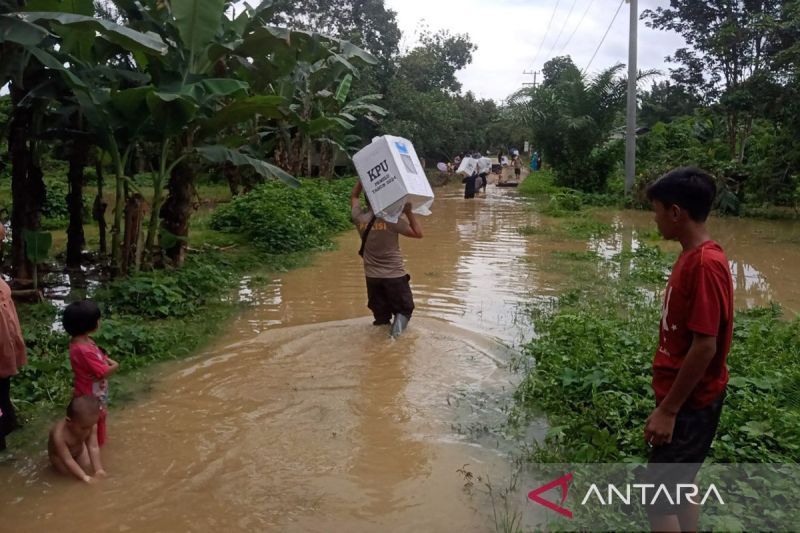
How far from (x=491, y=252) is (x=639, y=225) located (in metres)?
5.90

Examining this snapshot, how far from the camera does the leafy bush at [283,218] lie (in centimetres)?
1180

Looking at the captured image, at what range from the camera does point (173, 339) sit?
20.5ft

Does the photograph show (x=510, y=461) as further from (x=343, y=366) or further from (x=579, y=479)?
(x=343, y=366)

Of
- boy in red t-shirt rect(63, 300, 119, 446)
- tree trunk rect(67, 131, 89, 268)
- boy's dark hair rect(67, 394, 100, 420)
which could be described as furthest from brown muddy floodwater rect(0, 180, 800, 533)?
tree trunk rect(67, 131, 89, 268)

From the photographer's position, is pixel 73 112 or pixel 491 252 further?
pixel 491 252

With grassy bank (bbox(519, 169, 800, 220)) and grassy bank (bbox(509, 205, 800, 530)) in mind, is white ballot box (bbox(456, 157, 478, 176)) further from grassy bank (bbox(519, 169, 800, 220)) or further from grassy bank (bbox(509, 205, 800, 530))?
grassy bank (bbox(509, 205, 800, 530))

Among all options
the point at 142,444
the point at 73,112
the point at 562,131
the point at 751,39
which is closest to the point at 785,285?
the point at 142,444

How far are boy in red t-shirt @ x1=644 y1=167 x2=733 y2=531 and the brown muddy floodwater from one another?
99 centimetres

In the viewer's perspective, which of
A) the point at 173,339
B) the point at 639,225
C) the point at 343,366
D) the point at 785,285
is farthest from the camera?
the point at 639,225

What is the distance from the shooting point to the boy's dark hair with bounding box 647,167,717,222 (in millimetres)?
2586

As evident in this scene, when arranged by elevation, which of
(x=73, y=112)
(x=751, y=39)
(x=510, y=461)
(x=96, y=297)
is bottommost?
(x=510, y=461)

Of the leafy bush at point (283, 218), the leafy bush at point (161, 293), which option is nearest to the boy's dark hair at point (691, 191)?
the leafy bush at point (161, 293)

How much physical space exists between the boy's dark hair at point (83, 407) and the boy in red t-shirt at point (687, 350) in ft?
9.48

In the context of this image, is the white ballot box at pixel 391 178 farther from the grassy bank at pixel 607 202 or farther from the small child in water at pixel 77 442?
the grassy bank at pixel 607 202
